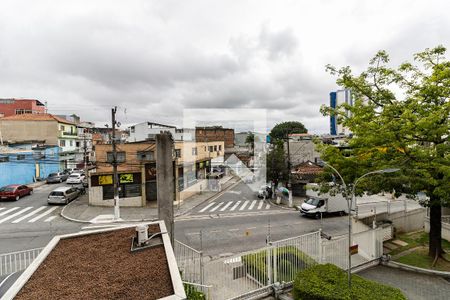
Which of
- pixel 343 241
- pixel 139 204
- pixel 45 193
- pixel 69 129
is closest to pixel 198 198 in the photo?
pixel 139 204

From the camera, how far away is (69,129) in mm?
46938

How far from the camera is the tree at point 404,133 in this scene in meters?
11.0

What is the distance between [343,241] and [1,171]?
115ft

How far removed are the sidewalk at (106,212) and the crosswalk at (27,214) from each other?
1052mm

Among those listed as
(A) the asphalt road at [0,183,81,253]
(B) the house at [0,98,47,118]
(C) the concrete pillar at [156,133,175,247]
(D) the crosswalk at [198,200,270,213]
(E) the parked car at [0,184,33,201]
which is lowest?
(D) the crosswalk at [198,200,270,213]

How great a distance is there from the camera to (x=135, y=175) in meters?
25.8

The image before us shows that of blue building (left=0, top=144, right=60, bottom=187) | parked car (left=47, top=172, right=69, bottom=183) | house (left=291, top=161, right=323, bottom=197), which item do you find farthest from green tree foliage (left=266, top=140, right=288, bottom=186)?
parked car (left=47, top=172, right=69, bottom=183)

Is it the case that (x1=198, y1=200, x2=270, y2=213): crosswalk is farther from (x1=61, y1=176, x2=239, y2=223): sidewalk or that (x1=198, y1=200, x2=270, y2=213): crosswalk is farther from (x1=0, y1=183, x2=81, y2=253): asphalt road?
(x1=0, y1=183, x2=81, y2=253): asphalt road

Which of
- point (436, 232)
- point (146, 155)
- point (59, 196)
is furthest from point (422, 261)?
point (59, 196)

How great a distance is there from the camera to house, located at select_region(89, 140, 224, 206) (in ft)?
80.9

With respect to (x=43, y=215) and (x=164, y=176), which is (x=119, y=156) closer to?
(x=43, y=215)

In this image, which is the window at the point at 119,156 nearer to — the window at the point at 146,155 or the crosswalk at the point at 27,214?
the window at the point at 146,155

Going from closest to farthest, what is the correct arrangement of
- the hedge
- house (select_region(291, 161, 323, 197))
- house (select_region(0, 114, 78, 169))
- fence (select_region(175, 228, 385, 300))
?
1. fence (select_region(175, 228, 385, 300))
2. the hedge
3. house (select_region(291, 161, 323, 197))
4. house (select_region(0, 114, 78, 169))

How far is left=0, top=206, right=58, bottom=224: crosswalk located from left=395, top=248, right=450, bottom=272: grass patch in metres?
23.1
